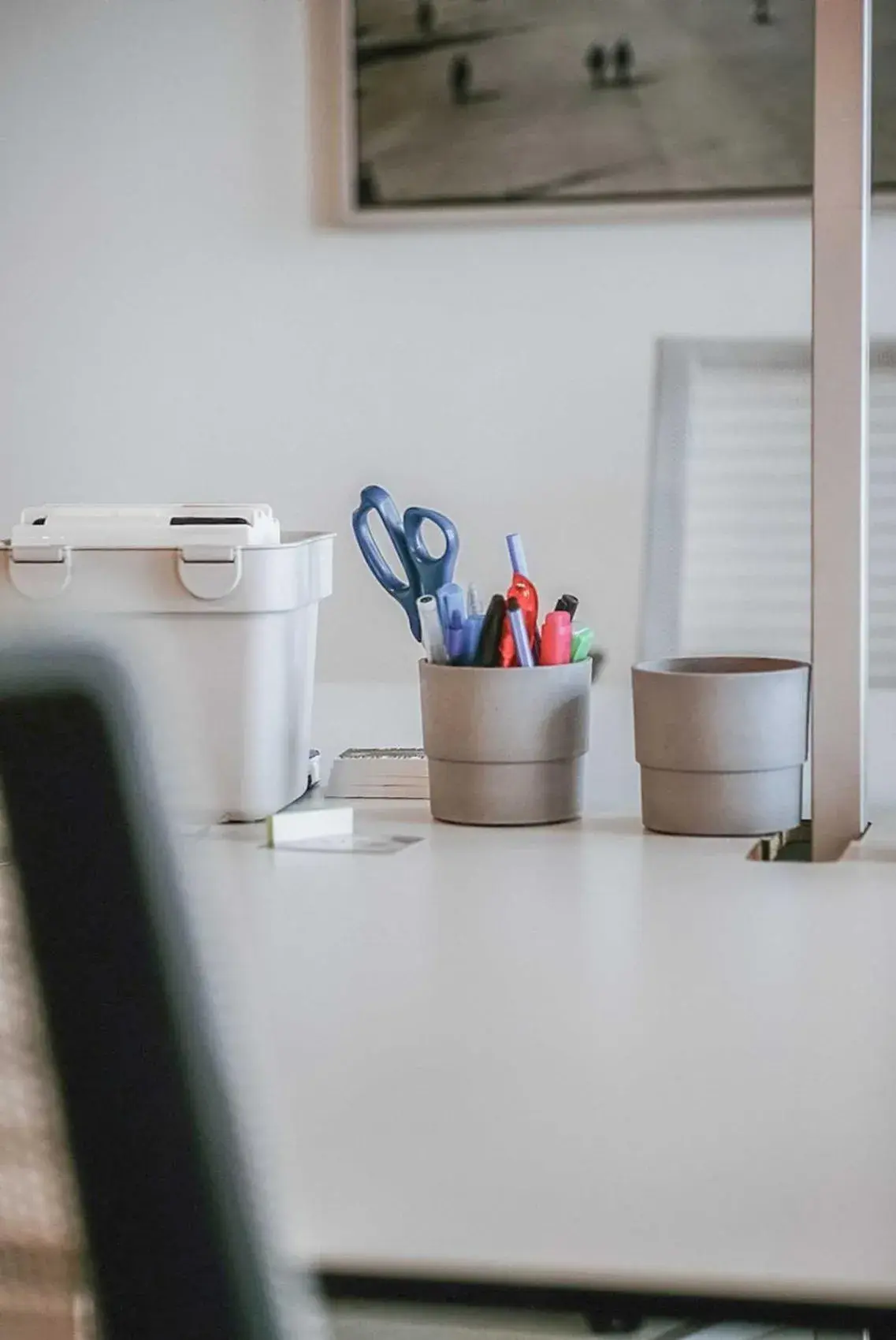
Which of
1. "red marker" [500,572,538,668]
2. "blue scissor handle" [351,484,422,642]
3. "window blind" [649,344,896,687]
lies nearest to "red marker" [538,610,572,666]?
"red marker" [500,572,538,668]

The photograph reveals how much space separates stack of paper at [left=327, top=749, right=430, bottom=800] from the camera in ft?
4.61

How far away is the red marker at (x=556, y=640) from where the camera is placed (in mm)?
1280

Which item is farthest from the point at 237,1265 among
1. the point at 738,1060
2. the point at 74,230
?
the point at 74,230

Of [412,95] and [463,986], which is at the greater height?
[412,95]

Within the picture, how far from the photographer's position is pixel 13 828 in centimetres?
26

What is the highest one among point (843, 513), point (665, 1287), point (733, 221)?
point (733, 221)

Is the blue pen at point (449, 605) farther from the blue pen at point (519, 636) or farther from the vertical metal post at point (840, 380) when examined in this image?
the vertical metal post at point (840, 380)

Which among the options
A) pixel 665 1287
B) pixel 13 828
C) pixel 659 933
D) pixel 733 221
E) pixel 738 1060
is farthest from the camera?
pixel 733 221

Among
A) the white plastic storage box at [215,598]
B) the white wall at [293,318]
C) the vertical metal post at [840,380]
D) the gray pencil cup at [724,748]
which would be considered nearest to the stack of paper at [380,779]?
the white plastic storage box at [215,598]

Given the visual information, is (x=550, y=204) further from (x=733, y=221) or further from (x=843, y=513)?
(x=843, y=513)

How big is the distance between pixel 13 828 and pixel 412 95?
2.02m

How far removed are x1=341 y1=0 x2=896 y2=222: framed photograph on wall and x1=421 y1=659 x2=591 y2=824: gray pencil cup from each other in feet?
3.36

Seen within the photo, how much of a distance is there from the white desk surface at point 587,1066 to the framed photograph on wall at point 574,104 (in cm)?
119

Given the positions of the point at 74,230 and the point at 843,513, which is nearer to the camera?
the point at 843,513
